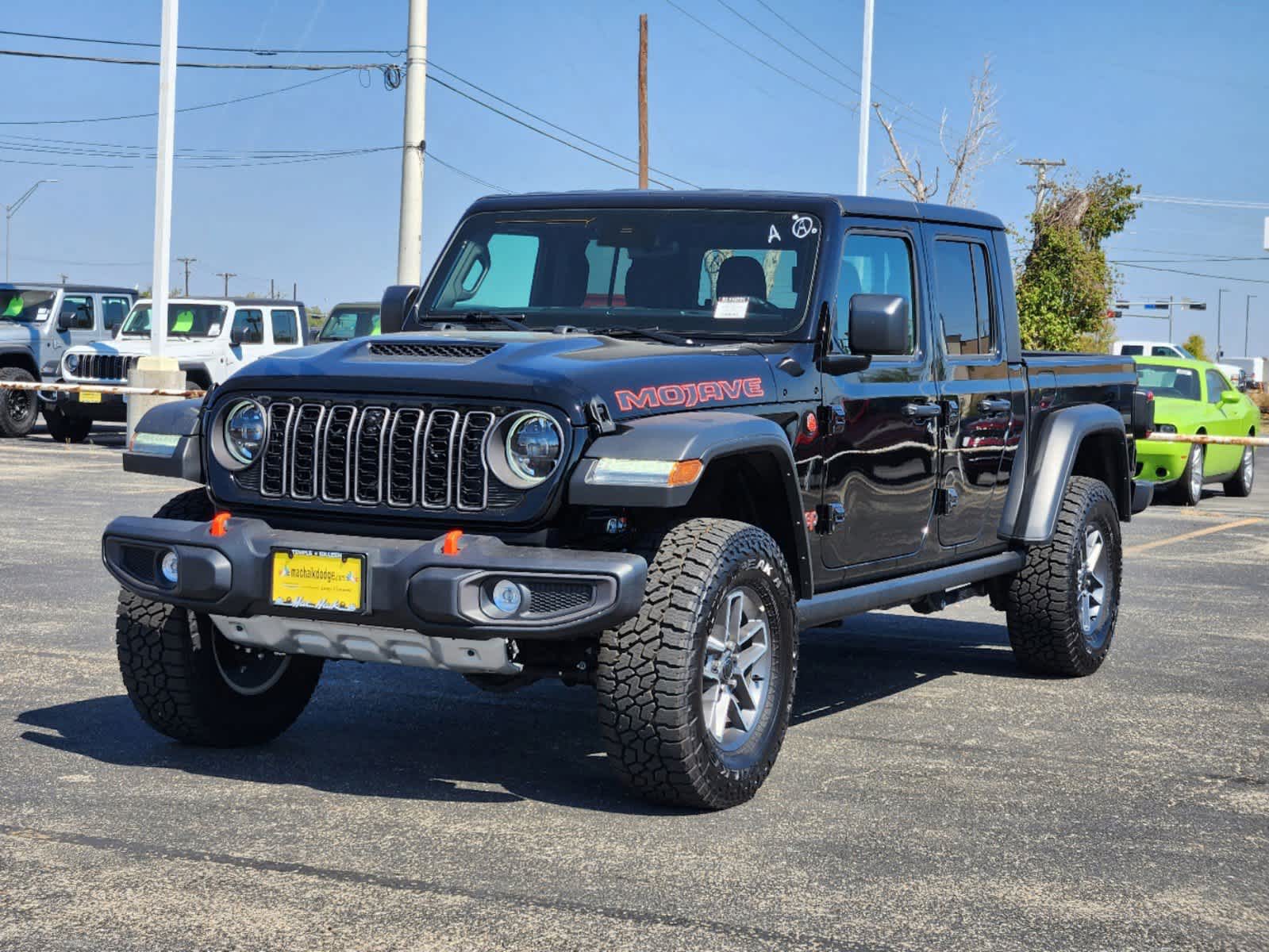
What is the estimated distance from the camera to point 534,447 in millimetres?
5438

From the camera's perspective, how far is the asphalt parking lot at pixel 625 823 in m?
4.46

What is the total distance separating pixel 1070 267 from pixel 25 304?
2757cm

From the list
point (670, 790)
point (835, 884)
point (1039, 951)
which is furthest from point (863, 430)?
point (1039, 951)

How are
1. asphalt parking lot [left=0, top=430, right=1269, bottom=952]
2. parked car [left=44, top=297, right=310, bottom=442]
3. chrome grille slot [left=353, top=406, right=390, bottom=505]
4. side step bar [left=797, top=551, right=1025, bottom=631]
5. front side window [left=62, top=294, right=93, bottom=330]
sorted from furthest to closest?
front side window [left=62, top=294, right=93, bottom=330], parked car [left=44, top=297, right=310, bottom=442], side step bar [left=797, top=551, right=1025, bottom=631], chrome grille slot [left=353, top=406, right=390, bottom=505], asphalt parking lot [left=0, top=430, right=1269, bottom=952]

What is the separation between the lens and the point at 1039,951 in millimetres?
4336

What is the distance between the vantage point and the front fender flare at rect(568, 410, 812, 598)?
527cm

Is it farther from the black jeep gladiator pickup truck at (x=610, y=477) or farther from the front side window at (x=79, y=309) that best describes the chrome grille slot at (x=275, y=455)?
the front side window at (x=79, y=309)

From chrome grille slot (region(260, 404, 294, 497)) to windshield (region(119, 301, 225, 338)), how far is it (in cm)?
2179

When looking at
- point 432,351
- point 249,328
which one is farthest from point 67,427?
point 432,351

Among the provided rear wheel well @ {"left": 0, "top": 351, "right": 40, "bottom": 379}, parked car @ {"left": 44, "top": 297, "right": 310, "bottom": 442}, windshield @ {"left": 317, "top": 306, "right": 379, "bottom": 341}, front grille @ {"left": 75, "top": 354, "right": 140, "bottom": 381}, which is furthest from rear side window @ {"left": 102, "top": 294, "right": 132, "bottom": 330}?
windshield @ {"left": 317, "top": 306, "right": 379, "bottom": 341}

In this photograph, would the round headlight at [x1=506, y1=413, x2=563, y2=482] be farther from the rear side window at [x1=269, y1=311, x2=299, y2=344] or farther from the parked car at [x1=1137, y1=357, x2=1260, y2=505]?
the rear side window at [x1=269, y1=311, x2=299, y2=344]

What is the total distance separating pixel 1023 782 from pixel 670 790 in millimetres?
1413

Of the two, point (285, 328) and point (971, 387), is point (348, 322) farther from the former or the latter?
point (971, 387)

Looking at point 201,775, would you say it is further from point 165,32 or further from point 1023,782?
point 165,32
